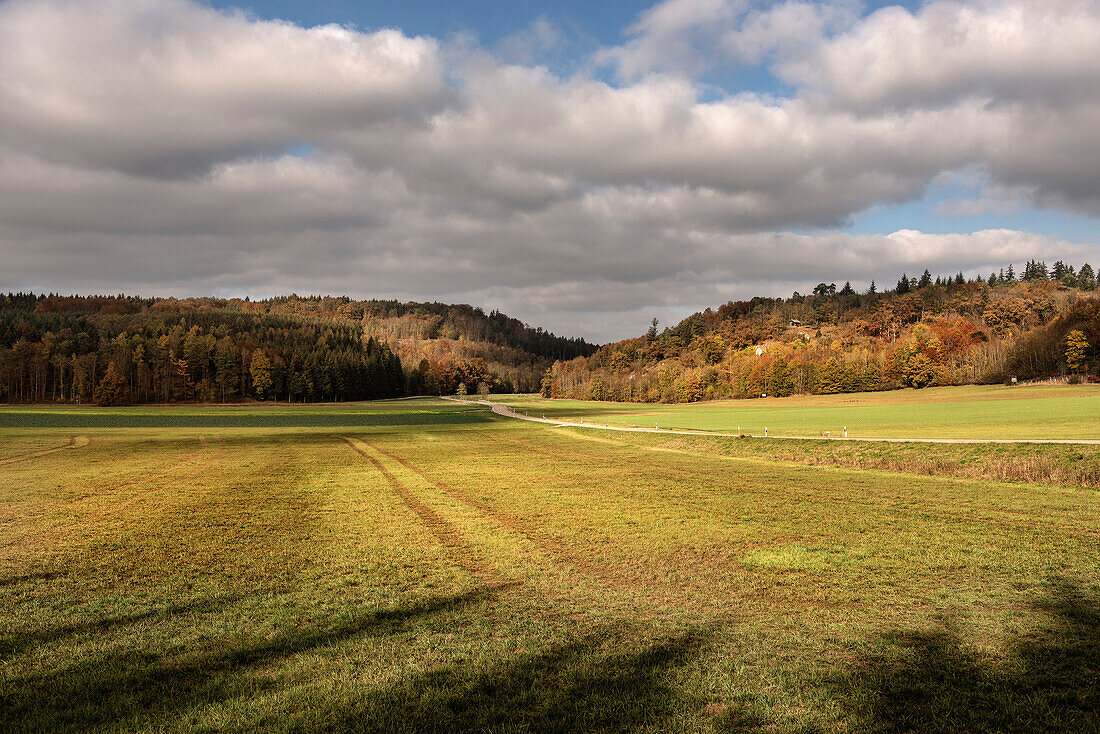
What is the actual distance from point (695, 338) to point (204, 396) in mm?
142501

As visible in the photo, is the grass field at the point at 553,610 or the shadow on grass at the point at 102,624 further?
the shadow on grass at the point at 102,624

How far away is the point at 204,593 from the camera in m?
10.5

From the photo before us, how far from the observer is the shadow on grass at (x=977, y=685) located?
20.0ft

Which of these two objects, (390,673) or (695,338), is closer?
(390,673)

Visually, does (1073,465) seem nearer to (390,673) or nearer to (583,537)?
(583,537)

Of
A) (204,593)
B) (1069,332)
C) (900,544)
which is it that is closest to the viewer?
(204,593)

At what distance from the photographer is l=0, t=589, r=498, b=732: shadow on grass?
244 inches

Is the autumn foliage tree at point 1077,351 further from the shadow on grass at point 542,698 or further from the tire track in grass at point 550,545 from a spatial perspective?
the shadow on grass at point 542,698

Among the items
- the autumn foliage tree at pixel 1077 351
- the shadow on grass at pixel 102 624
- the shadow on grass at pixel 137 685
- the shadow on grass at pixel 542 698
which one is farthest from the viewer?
the autumn foliage tree at pixel 1077 351

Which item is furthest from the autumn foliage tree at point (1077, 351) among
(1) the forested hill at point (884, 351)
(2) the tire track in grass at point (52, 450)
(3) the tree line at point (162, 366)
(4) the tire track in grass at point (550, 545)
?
(3) the tree line at point (162, 366)

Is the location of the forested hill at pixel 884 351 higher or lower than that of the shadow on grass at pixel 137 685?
higher

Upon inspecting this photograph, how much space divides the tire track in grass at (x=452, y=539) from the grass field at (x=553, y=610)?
0.36 feet

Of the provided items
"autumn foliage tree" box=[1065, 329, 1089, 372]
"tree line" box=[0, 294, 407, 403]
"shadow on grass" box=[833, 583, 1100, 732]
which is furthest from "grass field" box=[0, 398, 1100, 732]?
"tree line" box=[0, 294, 407, 403]

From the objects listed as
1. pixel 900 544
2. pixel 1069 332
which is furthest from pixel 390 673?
pixel 1069 332
